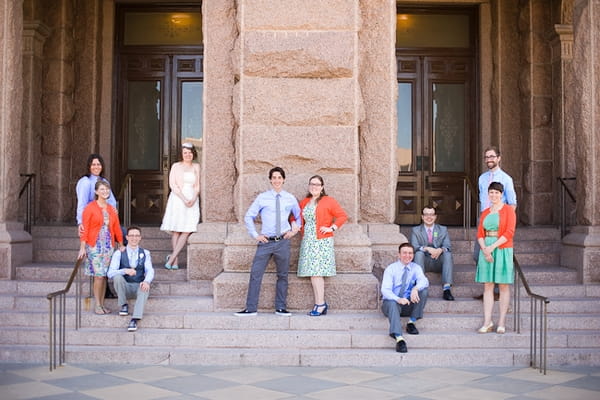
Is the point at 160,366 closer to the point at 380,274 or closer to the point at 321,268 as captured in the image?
the point at 321,268

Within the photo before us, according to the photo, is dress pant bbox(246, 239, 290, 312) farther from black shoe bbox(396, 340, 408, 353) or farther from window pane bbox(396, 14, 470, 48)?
window pane bbox(396, 14, 470, 48)

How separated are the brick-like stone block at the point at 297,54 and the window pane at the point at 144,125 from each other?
20.5ft

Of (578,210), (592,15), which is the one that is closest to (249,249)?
(578,210)

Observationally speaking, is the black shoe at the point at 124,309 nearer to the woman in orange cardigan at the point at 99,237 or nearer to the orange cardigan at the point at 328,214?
the woman in orange cardigan at the point at 99,237

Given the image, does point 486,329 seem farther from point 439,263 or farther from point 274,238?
point 274,238

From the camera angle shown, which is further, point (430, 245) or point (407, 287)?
point (430, 245)

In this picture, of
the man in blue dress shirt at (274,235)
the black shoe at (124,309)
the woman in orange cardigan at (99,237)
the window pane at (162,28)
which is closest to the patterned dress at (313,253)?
the man in blue dress shirt at (274,235)

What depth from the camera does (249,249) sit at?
949 centimetres

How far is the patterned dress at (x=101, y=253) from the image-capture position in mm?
9094

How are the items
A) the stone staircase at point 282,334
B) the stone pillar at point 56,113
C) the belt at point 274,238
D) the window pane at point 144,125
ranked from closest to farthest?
the stone staircase at point 282,334
the belt at point 274,238
the stone pillar at point 56,113
the window pane at point 144,125

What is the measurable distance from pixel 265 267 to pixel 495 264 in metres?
2.65

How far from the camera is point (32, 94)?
46.2 ft

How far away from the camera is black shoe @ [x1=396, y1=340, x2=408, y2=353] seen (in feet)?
27.1

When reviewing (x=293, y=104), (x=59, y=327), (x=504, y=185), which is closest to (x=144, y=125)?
(x=293, y=104)
